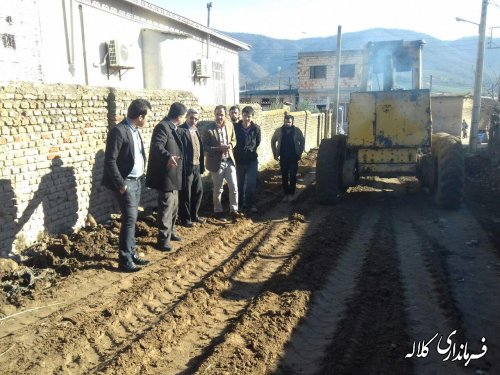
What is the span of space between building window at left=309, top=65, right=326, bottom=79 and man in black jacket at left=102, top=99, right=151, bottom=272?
3565 cm

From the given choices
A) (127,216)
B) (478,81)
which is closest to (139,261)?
(127,216)

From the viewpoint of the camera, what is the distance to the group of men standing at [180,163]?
16.5 ft

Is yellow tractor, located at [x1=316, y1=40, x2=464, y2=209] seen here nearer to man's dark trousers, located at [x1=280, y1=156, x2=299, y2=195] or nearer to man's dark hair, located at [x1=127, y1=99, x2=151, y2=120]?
man's dark trousers, located at [x1=280, y1=156, x2=299, y2=195]

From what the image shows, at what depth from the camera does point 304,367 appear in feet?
11.0

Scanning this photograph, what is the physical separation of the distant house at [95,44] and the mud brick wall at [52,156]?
347 cm

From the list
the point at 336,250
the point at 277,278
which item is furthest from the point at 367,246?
the point at 277,278

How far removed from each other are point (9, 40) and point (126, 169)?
18.5ft

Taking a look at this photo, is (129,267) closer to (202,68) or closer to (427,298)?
(427,298)

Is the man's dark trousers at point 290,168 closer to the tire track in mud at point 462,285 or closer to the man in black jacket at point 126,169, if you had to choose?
the tire track in mud at point 462,285

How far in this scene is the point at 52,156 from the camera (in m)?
5.67

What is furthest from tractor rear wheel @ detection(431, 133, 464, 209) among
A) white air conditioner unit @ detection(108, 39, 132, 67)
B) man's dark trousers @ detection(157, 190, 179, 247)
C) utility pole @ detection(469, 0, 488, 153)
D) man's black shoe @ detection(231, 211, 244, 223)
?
utility pole @ detection(469, 0, 488, 153)

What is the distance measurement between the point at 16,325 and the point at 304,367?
2412 mm

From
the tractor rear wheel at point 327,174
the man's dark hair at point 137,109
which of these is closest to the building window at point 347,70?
the tractor rear wheel at point 327,174

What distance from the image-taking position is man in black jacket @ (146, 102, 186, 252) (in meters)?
5.73
